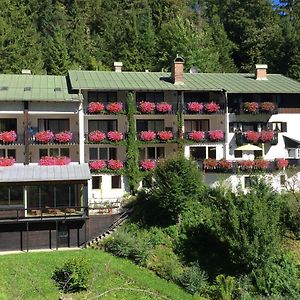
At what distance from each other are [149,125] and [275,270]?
54.0ft

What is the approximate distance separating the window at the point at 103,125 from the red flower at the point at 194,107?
19.6 feet

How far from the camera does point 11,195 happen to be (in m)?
32.8

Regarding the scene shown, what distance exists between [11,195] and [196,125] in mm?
16382

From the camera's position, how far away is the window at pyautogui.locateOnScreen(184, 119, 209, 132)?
41.3 m

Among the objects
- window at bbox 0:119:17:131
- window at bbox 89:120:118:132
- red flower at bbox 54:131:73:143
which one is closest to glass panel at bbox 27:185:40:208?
red flower at bbox 54:131:73:143

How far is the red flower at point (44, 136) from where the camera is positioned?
36406 mm

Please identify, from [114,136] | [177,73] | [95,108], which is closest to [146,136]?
[114,136]

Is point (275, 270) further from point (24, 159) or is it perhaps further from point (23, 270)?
point (24, 159)

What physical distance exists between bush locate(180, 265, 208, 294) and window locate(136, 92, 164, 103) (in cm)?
1613

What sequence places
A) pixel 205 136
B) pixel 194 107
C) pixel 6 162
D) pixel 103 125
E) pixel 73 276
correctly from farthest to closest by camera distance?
pixel 205 136 < pixel 194 107 < pixel 103 125 < pixel 6 162 < pixel 73 276

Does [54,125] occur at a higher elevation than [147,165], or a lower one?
higher

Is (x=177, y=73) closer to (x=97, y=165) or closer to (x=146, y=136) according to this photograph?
(x=146, y=136)

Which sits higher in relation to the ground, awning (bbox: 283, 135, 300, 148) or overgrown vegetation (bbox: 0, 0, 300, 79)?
overgrown vegetation (bbox: 0, 0, 300, 79)

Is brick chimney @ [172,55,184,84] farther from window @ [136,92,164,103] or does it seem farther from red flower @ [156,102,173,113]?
red flower @ [156,102,173,113]
